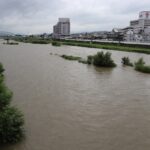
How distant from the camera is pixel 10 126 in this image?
1030 cm

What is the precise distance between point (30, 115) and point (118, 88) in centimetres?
953

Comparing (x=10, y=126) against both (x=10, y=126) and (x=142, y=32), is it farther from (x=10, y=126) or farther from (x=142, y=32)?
(x=142, y=32)

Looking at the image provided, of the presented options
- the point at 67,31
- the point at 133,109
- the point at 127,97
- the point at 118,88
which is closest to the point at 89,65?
the point at 118,88

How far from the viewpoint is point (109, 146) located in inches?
424

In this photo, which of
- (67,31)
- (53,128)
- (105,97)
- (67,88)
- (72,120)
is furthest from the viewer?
(67,31)

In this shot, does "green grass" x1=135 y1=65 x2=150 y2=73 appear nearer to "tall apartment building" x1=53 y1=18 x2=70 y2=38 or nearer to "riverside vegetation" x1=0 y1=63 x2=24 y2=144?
"riverside vegetation" x1=0 y1=63 x2=24 y2=144

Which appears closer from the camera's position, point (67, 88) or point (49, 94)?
point (49, 94)

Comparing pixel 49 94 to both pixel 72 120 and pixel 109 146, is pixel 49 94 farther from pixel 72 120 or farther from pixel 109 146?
pixel 109 146

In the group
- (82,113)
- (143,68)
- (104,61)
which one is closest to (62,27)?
(104,61)

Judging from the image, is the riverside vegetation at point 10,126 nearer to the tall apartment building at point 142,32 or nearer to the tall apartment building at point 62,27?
the tall apartment building at point 142,32

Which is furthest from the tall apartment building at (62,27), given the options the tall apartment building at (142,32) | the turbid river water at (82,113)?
the turbid river water at (82,113)

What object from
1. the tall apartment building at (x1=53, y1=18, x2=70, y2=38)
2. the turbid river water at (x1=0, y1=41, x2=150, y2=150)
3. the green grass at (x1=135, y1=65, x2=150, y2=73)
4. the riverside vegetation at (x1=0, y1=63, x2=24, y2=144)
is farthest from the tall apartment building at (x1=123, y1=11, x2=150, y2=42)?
the riverside vegetation at (x1=0, y1=63, x2=24, y2=144)

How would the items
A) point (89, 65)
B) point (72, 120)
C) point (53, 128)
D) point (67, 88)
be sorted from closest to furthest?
point (53, 128)
point (72, 120)
point (67, 88)
point (89, 65)

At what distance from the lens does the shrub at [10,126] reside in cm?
1020
